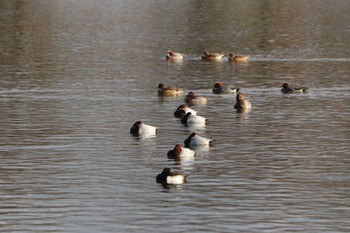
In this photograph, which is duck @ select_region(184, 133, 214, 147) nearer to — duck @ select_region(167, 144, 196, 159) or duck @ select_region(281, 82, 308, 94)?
duck @ select_region(167, 144, 196, 159)

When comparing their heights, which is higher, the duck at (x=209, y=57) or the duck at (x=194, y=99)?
the duck at (x=209, y=57)

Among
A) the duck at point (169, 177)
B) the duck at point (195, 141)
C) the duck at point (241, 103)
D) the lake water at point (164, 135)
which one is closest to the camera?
the lake water at point (164, 135)

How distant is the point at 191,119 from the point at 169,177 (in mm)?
13756

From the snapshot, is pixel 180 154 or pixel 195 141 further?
pixel 195 141

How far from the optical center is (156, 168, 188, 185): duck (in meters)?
38.9

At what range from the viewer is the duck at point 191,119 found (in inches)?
2064

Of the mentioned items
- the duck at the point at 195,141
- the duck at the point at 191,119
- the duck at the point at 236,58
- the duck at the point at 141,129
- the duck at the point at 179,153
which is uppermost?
the duck at the point at 236,58

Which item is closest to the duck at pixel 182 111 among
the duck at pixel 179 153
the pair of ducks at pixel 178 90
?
the pair of ducks at pixel 178 90

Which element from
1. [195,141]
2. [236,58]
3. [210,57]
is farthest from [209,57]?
[195,141]

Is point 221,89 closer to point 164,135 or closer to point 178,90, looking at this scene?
point 178,90

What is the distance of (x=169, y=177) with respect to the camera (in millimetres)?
38875

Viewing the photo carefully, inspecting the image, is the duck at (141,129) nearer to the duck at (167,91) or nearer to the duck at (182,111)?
the duck at (182,111)

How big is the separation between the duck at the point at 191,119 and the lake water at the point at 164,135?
56 centimetres

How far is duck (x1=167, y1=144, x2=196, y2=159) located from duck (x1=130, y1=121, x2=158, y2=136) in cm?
525
